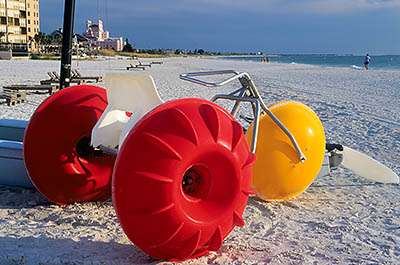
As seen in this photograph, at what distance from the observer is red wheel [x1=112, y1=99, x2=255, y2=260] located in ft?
9.02

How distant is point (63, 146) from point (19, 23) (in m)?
87.6

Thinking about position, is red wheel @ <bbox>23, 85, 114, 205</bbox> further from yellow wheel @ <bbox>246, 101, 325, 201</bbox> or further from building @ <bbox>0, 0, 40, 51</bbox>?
building @ <bbox>0, 0, 40, 51</bbox>

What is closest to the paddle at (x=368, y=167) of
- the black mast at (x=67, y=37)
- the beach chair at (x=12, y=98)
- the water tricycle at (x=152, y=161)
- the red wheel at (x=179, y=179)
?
the water tricycle at (x=152, y=161)

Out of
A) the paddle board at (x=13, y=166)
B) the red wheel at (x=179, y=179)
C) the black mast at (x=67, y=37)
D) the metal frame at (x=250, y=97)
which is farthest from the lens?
the black mast at (x=67, y=37)

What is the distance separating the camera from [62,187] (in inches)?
163

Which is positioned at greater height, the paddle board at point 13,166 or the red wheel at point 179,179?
the red wheel at point 179,179

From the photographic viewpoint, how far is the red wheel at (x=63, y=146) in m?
4.08

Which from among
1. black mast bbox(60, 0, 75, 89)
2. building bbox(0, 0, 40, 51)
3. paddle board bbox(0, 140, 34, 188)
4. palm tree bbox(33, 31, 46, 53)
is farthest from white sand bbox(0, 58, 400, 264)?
palm tree bbox(33, 31, 46, 53)

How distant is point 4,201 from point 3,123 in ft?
4.66

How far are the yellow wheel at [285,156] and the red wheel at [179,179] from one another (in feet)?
4.40

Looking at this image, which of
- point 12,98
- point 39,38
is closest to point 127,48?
point 39,38

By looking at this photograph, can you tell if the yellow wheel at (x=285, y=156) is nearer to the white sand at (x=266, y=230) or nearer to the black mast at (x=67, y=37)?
the white sand at (x=266, y=230)

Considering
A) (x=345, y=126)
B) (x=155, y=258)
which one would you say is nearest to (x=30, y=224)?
(x=155, y=258)

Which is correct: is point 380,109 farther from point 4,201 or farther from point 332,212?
point 4,201
